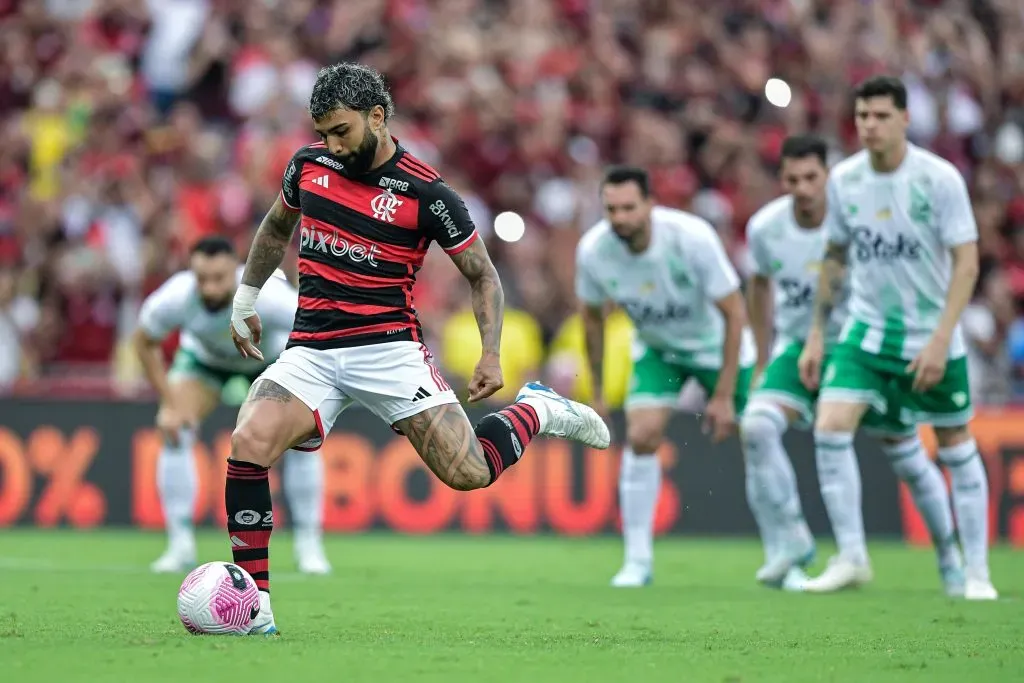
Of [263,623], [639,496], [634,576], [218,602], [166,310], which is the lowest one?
[634,576]

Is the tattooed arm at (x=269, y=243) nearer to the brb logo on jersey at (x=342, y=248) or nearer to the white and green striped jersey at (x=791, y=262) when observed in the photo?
the brb logo on jersey at (x=342, y=248)

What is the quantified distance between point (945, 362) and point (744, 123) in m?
11.4

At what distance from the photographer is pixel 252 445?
7371mm

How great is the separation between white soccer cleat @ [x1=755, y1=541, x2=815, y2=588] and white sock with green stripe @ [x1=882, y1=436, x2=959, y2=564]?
88cm

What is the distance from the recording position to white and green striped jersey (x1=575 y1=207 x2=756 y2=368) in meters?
11.3

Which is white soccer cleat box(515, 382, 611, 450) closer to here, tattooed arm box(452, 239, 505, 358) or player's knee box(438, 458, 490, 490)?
player's knee box(438, 458, 490, 490)

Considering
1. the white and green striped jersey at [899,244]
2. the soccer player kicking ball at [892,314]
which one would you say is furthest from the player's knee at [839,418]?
the white and green striped jersey at [899,244]

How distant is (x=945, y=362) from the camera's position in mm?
9648

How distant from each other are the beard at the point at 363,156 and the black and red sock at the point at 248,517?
4.76ft

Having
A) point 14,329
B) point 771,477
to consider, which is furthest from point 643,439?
point 14,329

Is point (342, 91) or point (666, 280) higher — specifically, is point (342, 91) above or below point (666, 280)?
above

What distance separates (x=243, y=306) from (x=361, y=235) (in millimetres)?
779

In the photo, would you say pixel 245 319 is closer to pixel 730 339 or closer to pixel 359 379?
pixel 359 379

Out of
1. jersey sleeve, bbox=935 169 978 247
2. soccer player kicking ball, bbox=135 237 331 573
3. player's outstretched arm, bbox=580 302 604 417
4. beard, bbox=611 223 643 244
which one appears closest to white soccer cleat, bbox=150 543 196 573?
soccer player kicking ball, bbox=135 237 331 573
